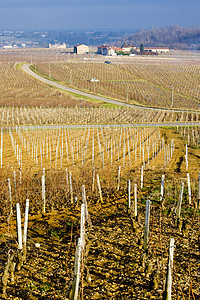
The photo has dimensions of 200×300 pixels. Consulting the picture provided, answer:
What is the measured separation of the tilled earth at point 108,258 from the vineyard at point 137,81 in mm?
36107

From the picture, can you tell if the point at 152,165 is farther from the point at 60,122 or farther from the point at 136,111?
the point at 136,111

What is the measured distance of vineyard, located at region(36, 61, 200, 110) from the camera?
157ft

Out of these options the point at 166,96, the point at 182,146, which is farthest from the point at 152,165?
the point at 166,96

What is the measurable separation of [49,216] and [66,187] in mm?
2047

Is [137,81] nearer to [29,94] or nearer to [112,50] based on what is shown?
[29,94]

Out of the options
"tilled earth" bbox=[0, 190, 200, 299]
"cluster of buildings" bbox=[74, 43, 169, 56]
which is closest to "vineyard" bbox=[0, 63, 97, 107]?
"tilled earth" bbox=[0, 190, 200, 299]

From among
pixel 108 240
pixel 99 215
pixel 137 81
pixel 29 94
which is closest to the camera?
pixel 108 240

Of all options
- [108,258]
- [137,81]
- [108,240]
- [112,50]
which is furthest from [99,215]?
[112,50]

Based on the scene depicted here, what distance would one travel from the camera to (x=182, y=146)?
22016 mm

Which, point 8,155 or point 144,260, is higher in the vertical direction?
point 144,260

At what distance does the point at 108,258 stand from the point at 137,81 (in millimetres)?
54557

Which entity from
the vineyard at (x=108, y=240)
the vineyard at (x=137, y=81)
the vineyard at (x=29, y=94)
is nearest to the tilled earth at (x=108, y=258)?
the vineyard at (x=108, y=240)

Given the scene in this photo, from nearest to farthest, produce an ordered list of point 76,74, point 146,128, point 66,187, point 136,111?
point 66,187
point 146,128
point 136,111
point 76,74

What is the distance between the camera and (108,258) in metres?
7.00
